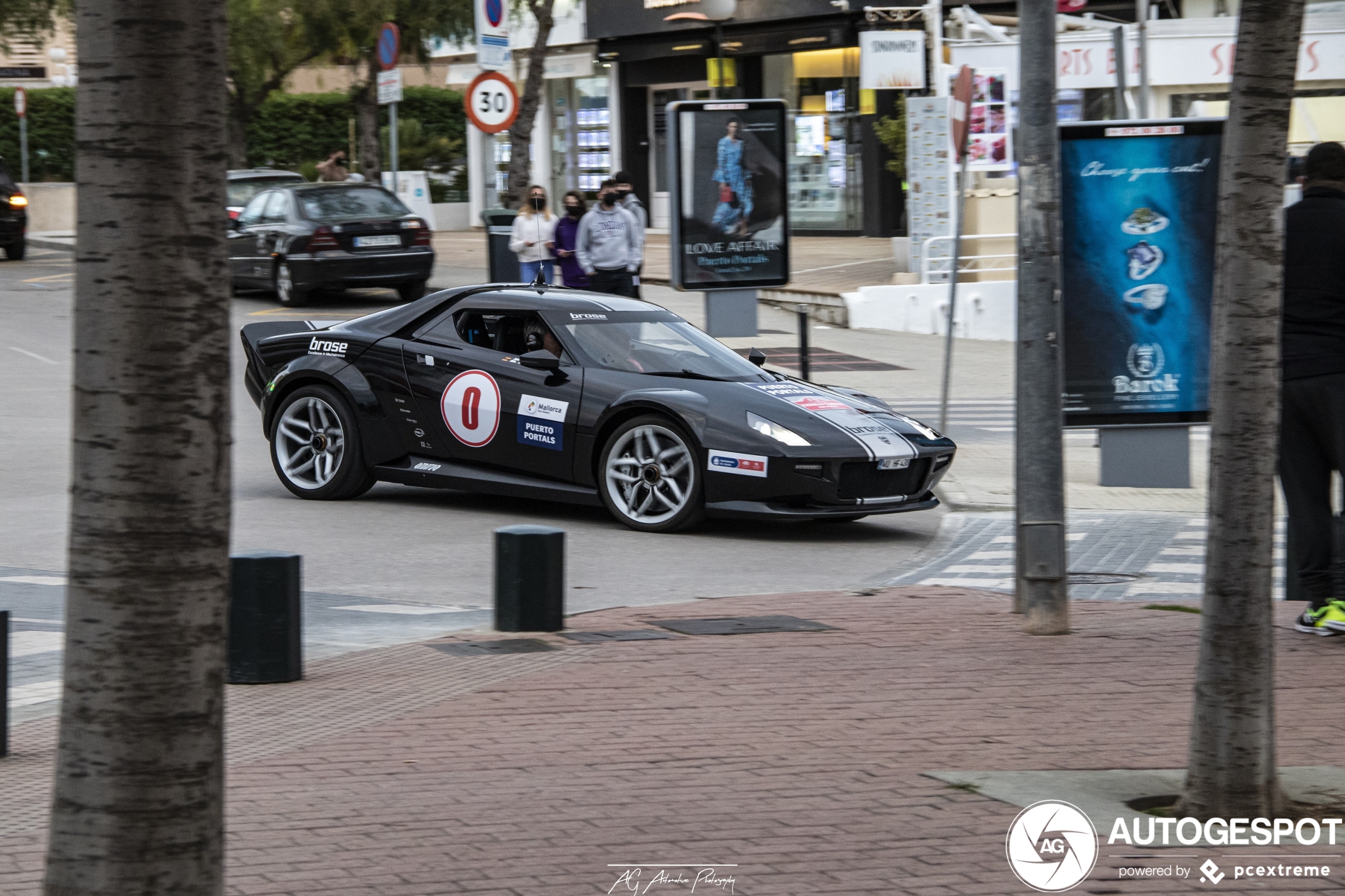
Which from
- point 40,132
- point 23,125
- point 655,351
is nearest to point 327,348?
point 655,351

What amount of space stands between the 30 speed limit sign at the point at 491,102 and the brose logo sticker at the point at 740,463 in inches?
356

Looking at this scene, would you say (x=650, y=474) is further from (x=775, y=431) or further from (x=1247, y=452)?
(x=1247, y=452)

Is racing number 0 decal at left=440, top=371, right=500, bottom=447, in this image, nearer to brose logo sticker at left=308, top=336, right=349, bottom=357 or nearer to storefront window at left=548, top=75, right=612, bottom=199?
brose logo sticker at left=308, top=336, right=349, bottom=357

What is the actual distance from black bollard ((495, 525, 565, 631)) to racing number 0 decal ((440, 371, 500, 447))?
3.32m

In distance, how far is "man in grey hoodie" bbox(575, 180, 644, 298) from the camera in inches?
761

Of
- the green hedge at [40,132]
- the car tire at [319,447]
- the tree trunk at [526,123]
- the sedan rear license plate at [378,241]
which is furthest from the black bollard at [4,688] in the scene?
the green hedge at [40,132]

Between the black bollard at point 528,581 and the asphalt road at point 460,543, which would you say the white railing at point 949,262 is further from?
the black bollard at point 528,581

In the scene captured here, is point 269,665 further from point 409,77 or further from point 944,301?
point 409,77

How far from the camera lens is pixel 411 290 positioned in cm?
2400

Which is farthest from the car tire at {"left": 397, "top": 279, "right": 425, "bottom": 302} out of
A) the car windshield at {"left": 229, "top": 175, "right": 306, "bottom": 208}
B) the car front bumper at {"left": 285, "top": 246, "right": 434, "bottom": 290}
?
the car windshield at {"left": 229, "top": 175, "right": 306, "bottom": 208}

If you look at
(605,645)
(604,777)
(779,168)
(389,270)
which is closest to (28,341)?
(389,270)

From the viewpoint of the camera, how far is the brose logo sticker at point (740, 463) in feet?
33.7

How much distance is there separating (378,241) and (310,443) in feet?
37.2

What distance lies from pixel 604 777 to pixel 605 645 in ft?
7.06
